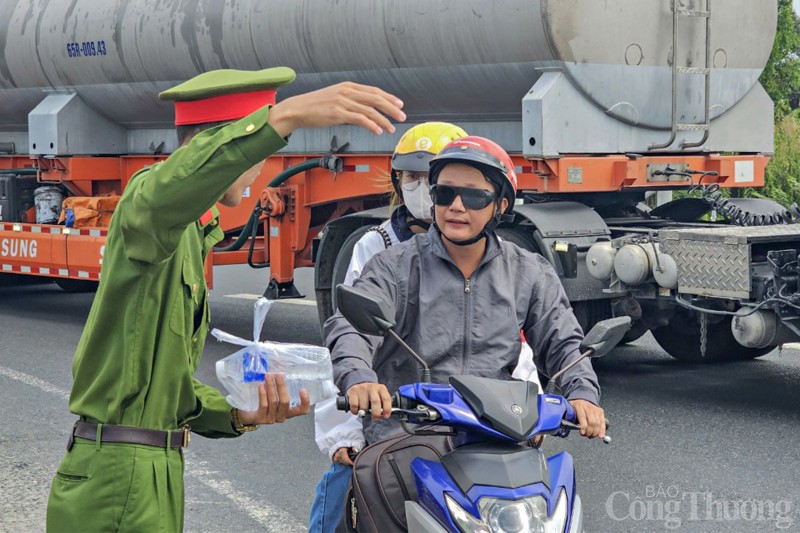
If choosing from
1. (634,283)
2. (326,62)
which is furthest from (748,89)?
(326,62)

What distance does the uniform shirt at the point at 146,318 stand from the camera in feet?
8.55

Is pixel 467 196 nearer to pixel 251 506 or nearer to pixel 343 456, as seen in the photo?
pixel 343 456

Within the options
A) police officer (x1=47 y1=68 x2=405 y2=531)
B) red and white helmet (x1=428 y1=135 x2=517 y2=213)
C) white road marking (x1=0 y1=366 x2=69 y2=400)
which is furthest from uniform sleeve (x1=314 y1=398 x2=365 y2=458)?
white road marking (x1=0 y1=366 x2=69 y2=400)

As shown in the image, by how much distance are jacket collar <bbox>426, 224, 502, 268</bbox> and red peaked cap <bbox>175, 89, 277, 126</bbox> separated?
88 centimetres

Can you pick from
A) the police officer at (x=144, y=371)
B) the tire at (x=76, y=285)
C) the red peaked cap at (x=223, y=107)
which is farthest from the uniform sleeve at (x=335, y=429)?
the tire at (x=76, y=285)

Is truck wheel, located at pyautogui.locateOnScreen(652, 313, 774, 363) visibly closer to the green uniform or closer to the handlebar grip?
the handlebar grip

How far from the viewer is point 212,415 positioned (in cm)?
319

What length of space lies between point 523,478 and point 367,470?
48 centimetres

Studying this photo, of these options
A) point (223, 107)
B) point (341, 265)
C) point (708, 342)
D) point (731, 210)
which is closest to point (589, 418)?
point (223, 107)

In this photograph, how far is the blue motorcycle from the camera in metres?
2.88

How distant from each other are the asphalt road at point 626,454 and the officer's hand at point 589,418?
95.6 inches

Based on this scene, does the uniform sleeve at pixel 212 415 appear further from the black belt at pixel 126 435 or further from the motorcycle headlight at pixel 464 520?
the motorcycle headlight at pixel 464 520

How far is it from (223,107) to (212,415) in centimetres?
78

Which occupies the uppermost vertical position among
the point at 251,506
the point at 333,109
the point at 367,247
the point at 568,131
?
the point at 568,131
